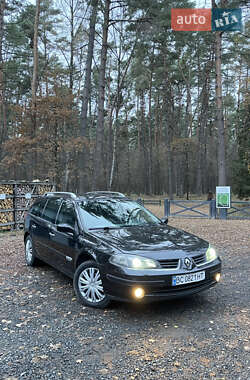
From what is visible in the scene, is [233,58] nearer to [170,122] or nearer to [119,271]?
[170,122]

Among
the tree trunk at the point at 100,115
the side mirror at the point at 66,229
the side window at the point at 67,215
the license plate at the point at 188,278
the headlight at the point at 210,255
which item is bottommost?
the license plate at the point at 188,278

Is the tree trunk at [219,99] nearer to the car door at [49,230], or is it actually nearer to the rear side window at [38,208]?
the rear side window at [38,208]

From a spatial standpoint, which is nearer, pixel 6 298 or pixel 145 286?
pixel 145 286

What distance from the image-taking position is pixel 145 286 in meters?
3.51

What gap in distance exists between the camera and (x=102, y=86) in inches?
547

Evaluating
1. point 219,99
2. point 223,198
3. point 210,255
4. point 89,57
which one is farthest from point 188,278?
point 89,57

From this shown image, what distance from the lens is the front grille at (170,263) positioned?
363cm

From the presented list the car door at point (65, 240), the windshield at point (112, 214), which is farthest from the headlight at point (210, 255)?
the car door at point (65, 240)

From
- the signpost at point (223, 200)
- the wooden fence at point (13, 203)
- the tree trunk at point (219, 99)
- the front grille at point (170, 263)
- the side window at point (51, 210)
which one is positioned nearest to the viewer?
the front grille at point (170, 263)

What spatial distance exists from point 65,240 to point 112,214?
2.88 ft

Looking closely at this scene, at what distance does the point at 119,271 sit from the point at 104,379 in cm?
122

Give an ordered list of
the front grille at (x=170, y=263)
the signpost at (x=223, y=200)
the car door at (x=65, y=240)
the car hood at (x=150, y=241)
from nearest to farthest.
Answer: the front grille at (x=170, y=263), the car hood at (x=150, y=241), the car door at (x=65, y=240), the signpost at (x=223, y=200)

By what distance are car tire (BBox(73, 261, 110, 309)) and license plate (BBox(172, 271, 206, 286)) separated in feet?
3.04

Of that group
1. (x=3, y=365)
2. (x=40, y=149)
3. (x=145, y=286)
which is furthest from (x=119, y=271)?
(x=40, y=149)
